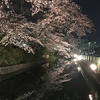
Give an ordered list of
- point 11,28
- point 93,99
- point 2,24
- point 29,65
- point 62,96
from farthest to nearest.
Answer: point 29,65 → point 11,28 → point 2,24 → point 62,96 → point 93,99

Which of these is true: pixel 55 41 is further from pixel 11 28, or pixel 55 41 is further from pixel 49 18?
pixel 11 28

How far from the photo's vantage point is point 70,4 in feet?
34.2

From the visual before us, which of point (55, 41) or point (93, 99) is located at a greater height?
point (55, 41)

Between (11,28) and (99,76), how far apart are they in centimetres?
766

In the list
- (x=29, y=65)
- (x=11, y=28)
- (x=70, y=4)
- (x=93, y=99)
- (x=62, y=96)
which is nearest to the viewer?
(x=93, y=99)

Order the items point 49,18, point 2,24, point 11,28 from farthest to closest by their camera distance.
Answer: point 49,18, point 11,28, point 2,24

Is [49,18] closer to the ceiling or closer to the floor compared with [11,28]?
closer to the ceiling

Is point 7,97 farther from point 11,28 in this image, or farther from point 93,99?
point 11,28

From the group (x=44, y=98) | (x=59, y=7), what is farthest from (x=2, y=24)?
(x=44, y=98)

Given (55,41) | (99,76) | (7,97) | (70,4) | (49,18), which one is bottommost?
(7,97)

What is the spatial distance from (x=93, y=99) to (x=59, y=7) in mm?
7776

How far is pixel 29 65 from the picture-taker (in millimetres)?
16422

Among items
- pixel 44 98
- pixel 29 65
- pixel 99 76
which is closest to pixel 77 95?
pixel 44 98

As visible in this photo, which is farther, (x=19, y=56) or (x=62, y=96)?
(x=19, y=56)
